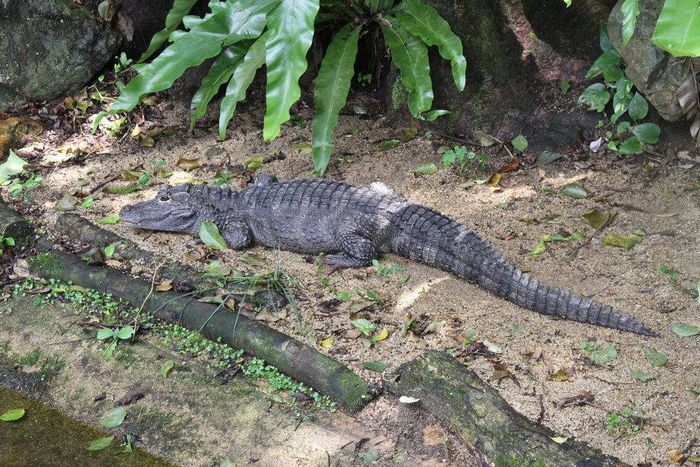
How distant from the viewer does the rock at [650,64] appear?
4730 mm

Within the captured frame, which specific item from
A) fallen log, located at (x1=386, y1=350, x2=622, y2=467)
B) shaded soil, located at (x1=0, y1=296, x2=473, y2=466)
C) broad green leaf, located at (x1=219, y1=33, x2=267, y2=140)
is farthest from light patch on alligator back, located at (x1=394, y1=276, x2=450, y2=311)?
broad green leaf, located at (x1=219, y1=33, x2=267, y2=140)

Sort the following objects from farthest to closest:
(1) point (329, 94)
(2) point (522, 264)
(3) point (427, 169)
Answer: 1. (3) point (427, 169)
2. (1) point (329, 94)
3. (2) point (522, 264)

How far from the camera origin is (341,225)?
4797mm

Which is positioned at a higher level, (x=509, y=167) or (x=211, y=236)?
(x=509, y=167)

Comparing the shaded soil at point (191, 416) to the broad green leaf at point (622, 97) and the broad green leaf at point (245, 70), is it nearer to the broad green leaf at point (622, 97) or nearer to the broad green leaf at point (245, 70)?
the broad green leaf at point (245, 70)

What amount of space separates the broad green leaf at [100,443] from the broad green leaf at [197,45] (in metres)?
2.16

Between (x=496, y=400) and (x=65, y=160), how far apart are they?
13.4 ft

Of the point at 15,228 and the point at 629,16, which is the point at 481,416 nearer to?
the point at 629,16

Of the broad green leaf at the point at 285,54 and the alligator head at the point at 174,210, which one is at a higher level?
the broad green leaf at the point at 285,54

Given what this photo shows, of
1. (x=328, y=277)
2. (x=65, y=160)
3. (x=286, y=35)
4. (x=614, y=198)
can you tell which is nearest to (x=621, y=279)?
(x=614, y=198)

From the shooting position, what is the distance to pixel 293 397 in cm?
367

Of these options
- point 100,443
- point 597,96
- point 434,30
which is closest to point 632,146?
point 597,96

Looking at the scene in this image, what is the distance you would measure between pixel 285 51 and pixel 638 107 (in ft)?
7.84

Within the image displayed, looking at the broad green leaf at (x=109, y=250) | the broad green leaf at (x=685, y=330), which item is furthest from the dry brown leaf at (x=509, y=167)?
the broad green leaf at (x=109, y=250)
